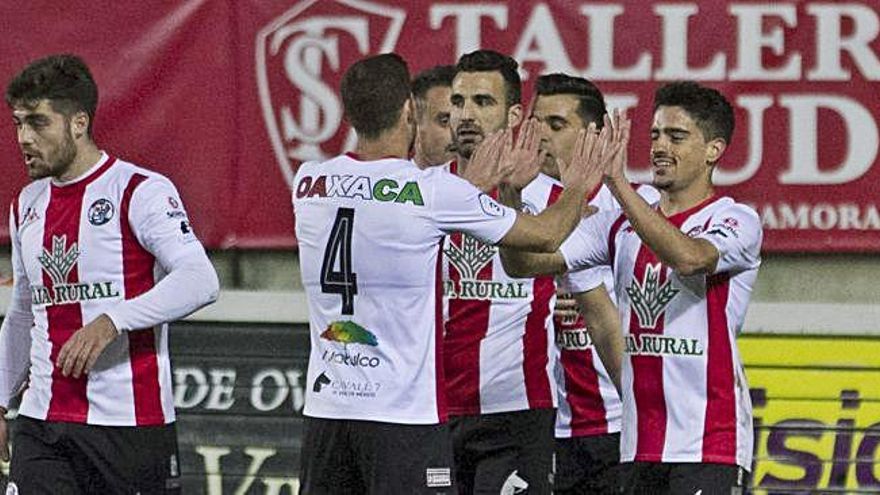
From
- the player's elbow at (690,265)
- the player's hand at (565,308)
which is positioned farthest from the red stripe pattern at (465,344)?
the player's elbow at (690,265)

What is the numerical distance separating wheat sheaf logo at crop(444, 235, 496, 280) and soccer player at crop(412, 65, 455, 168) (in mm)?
832

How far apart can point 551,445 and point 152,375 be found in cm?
185

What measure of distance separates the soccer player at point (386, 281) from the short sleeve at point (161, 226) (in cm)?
54

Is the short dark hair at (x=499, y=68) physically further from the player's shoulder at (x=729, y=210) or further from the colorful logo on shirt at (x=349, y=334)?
the colorful logo on shirt at (x=349, y=334)

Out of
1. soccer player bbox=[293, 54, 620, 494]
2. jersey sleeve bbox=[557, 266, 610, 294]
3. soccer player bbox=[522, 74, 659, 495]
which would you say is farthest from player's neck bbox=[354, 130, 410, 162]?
soccer player bbox=[522, 74, 659, 495]

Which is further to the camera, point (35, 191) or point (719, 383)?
point (35, 191)

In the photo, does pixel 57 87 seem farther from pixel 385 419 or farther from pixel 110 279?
pixel 385 419

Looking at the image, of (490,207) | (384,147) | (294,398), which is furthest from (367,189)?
(294,398)

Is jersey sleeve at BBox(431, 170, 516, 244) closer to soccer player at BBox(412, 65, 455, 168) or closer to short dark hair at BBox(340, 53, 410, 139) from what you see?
short dark hair at BBox(340, 53, 410, 139)

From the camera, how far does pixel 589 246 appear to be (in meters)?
7.89

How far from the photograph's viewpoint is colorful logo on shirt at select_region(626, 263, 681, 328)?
759 centimetres

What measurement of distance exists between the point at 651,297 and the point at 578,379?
1.96m

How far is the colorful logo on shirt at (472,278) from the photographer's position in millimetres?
8992

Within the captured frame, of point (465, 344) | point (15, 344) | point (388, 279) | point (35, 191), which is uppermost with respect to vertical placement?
point (35, 191)
